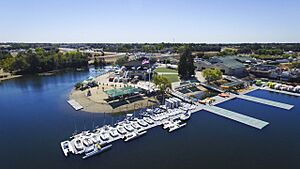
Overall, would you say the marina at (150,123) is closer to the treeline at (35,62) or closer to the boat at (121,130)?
the boat at (121,130)

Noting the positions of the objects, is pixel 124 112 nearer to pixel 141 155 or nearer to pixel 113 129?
pixel 113 129

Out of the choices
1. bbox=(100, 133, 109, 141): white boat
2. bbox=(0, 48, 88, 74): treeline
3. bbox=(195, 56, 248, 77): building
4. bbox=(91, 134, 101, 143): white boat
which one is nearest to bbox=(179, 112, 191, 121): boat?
bbox=(100, 133, 109, 141): white boat

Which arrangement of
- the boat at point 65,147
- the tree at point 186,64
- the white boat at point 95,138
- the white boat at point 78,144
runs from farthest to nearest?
the tree at point 186,64, the white boat at point 95,138, the white boat at point 78,144, the boat at point 65,147

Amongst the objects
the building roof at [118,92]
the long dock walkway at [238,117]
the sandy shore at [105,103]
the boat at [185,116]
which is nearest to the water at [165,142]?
the boat at [185,116]

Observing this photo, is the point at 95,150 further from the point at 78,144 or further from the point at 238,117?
the point at 238,117

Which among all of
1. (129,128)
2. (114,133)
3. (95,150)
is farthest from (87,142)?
(129,128)

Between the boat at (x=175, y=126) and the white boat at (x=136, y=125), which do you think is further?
the boat at (x=175, y=126)
